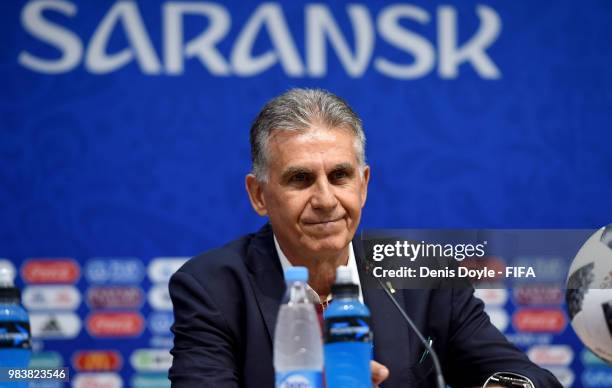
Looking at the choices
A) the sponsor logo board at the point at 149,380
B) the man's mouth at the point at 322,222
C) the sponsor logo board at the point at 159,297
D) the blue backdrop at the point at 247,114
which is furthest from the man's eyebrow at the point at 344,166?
the sponsor logo board at the point at 149,380

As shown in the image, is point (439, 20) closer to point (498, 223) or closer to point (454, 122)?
point (454, 122)

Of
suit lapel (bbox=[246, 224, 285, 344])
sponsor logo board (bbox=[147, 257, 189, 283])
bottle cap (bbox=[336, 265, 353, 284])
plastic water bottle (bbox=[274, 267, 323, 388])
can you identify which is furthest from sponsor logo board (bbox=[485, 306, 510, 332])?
bottle cap (bbox=[336, 265, 353, 284])

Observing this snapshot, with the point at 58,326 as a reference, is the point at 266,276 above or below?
below

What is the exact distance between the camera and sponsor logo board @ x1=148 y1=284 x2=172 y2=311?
11.2 feet

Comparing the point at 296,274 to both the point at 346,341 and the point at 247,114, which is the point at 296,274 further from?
the point at 247,114

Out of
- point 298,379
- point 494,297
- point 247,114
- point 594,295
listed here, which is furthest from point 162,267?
point 594,295

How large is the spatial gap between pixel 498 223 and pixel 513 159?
0.26 m

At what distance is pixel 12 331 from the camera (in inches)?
65.0

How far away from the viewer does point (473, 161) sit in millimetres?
3523

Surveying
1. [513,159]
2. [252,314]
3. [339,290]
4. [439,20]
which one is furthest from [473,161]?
[339,290]

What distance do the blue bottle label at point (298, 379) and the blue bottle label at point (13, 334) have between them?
1.77 ft

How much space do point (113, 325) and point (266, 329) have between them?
5.19ft

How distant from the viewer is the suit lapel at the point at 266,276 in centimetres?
197

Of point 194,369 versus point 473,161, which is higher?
point 473,161
